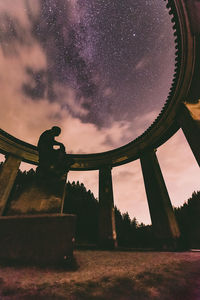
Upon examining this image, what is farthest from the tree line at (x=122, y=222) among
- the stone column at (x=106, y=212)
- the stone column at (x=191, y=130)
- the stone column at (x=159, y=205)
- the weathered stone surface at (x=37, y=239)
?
the weathered stone surface at (x=37, y=239)

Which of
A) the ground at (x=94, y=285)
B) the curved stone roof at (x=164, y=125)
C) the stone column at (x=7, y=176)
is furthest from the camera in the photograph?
the stone column at (x=7, y=176)

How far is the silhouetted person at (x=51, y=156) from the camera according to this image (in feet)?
15.7

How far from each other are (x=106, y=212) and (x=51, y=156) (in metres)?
8.27

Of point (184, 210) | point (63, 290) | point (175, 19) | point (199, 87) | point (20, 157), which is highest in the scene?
point (175, 19)

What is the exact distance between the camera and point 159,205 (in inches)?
368

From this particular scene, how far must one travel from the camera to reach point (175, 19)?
18.5 ft

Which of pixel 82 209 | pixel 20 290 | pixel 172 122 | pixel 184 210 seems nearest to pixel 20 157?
pixel 82 209

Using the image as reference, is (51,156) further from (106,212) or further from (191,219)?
(191,219)

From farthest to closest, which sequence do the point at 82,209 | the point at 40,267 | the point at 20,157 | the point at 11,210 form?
the point at 82,209, the point at 20,157, the point at 11,210, the point at 40,267

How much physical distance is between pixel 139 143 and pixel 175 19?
26.2ft

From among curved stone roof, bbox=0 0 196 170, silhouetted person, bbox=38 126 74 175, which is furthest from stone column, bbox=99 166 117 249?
silhouetted person, bbox=38 126 74 175

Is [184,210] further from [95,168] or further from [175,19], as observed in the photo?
[175,19]

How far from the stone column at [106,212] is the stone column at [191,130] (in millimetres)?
7511

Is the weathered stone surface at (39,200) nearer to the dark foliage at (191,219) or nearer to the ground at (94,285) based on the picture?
the ground at (94,285)
